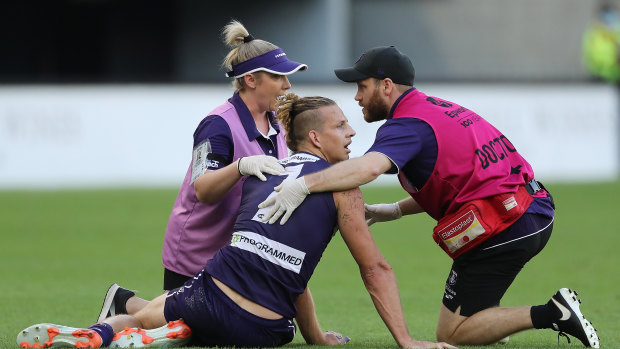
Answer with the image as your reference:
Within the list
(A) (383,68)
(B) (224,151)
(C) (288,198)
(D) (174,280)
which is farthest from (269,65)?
(D) (174,280)

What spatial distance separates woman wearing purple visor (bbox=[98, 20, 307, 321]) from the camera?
21.7 ft

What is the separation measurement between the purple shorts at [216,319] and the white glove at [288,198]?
52 cm

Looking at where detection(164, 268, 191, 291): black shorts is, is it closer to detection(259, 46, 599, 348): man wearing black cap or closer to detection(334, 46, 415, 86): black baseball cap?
detection(259, 46, 599, 348): man wearing black cap

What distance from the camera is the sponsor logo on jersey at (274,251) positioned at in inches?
228

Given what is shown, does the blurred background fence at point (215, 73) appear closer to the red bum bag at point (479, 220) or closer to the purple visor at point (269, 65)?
the purple visor at point (269, 65)

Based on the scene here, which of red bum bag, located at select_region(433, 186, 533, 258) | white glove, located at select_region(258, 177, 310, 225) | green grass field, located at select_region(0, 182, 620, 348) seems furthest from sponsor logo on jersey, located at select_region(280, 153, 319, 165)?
green grass field, located at select_region(0, 182, 620, 348)

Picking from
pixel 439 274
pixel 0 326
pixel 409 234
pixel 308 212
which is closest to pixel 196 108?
pixel 409 234

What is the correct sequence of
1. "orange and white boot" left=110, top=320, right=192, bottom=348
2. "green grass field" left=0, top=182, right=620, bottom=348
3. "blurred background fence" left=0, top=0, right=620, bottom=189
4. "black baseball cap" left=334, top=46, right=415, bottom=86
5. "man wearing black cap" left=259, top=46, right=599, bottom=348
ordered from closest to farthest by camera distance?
"orange and white boot" left=110, top=320, right=192, bottom=348, "man wearing black cap" left=259, top=46, right=599, bottom=348, "black baseball cap" left=334, top=46, right=415, bottom=86, "green grass field" left=0, top=182, right=620, bottom=348, "blurred background fence" left=0, top=0, right=620, bottom=189

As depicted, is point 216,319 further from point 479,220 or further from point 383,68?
point 383,68

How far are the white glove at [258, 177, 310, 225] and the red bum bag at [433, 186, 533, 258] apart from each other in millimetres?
1141

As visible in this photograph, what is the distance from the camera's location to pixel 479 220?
641cm

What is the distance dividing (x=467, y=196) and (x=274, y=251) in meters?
1.35

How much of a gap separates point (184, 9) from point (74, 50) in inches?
142

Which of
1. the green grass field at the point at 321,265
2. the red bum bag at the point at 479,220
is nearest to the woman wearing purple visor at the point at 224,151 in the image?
the green grass field at the point at 321,265
